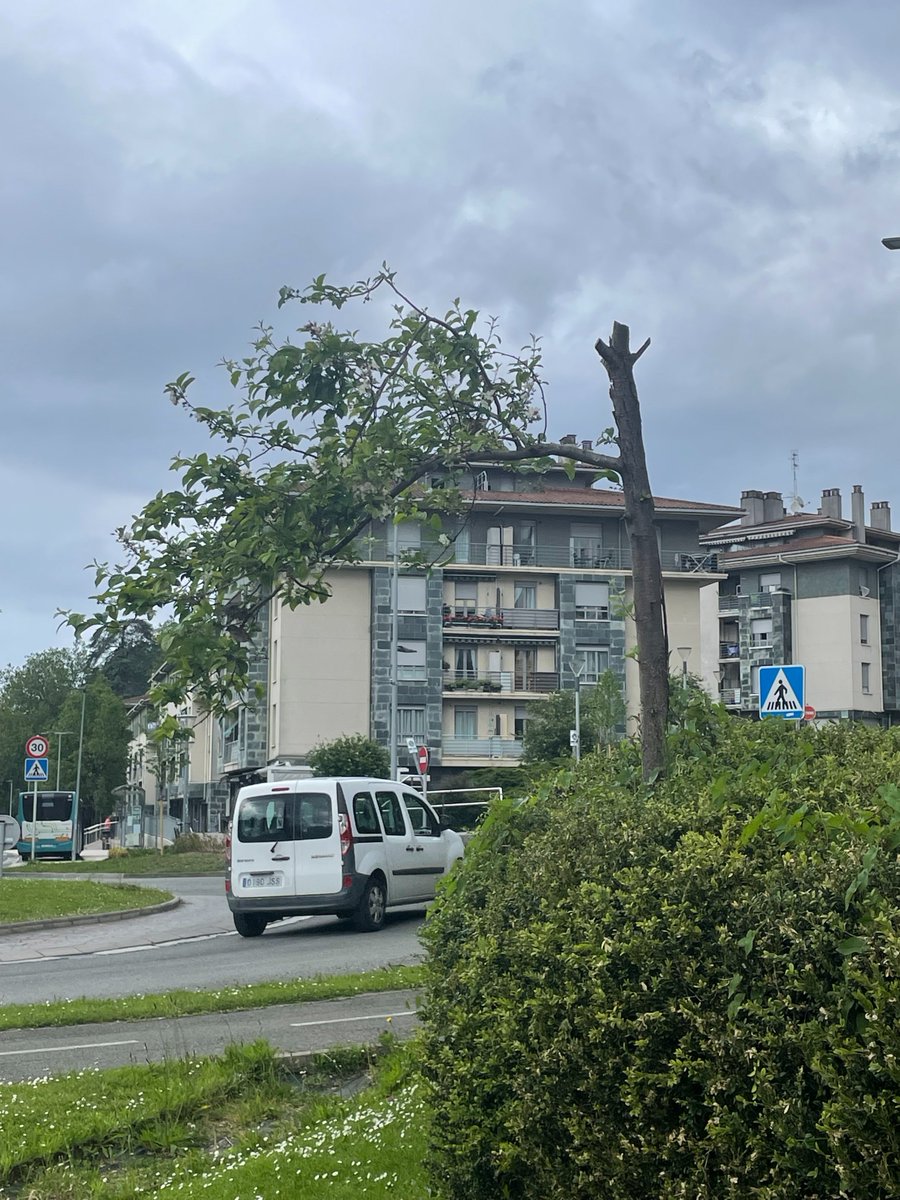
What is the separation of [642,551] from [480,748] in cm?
6308

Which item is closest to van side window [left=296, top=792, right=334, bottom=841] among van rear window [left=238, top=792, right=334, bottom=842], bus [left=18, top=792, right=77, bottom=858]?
van rear window [left=238, top=792, right=334, bottom=842]

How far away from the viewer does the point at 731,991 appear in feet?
12.9

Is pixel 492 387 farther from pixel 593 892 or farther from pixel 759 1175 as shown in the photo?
pixel 759 1175

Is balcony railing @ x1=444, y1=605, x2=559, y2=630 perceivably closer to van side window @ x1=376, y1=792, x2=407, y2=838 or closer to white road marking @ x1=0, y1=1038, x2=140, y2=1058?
van side window @ x1=376, y1=792, x2=407, y2=838

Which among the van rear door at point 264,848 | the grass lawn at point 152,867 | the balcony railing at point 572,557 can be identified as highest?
the balcony railing at point 572,557

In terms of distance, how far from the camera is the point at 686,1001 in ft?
13.3

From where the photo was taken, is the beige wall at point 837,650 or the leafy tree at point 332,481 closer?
the leafy tree at point 332,481

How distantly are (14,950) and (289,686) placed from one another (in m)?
48.4

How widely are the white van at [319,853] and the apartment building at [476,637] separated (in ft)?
151

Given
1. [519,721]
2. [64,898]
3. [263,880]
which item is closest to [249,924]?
[263,880]

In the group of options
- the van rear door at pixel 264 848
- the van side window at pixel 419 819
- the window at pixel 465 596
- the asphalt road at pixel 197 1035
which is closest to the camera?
the asphalt road at pixel 197 1035

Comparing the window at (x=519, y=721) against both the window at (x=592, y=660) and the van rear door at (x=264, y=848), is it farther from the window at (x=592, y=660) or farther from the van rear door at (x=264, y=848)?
the van rear door at (x=264, y=848)

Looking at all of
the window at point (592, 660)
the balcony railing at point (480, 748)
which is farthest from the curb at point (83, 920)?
the window at point (592, 660)

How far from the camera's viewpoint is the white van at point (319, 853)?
66.0ft
